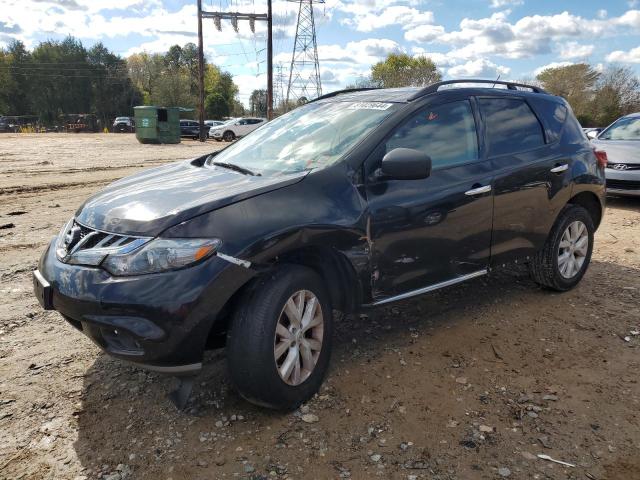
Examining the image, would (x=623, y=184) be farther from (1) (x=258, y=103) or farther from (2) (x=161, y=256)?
(1) (x=258, y=103)

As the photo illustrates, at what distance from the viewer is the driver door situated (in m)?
3.22

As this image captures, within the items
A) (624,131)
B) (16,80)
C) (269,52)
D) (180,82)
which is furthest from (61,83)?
(624,131)

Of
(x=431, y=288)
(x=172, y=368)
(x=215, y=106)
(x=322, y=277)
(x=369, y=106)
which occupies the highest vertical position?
(x=215, y=106)

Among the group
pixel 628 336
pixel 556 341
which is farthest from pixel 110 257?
pixel 628 336

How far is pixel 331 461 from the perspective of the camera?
101 inches

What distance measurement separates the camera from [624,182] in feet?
28.7

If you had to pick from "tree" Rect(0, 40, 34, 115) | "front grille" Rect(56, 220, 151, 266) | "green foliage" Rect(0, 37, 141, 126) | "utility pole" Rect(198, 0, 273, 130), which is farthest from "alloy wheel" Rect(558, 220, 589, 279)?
"tree" Rect(0, 40, 34, 115)

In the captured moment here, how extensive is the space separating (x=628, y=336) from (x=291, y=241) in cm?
282

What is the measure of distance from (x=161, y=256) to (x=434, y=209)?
1.78 metres

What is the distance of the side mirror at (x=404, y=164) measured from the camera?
3.07 metres

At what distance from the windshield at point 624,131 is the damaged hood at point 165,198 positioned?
341 inches

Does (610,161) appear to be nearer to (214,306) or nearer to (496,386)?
(496,386)

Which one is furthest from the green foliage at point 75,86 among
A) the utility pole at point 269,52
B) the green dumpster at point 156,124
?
the green dumpster at point 156,124

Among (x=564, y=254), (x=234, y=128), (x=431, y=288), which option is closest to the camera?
(x=431, y=288)
